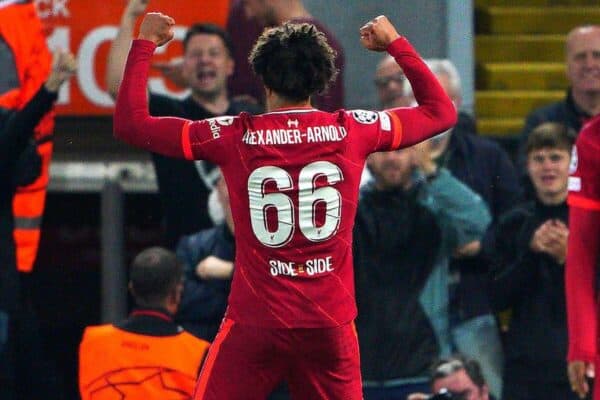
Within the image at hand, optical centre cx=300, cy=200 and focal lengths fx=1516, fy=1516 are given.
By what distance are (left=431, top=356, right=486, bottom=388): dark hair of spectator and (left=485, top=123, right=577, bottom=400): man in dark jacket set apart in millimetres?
451

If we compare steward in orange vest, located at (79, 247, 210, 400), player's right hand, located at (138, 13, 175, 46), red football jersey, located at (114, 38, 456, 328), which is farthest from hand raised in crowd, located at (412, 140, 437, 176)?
player's right hand, located at (138, 13, 175, 46)

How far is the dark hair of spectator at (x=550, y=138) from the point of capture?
23.6ft

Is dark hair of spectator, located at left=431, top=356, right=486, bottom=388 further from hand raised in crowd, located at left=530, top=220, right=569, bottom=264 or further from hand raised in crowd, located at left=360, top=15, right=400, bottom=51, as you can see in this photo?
hand raised in crowd, located at left=360, top=15, right=400, bottom=51

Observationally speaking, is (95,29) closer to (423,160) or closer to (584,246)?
(423,160)

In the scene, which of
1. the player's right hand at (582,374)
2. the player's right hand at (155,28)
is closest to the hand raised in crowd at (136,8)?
the player's right hand at (155,28)

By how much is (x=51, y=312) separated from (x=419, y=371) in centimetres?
341

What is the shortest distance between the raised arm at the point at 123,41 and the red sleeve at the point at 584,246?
7.17ft

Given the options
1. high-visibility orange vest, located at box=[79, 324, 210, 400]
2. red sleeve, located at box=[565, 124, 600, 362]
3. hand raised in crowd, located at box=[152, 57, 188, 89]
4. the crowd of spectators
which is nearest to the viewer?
red sleeve, located at box=[565, 124, 600, 362]

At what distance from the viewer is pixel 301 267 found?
16.0 ft

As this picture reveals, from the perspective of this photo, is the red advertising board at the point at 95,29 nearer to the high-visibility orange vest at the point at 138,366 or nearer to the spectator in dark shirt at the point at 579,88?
the spectator in dark shirt at the point at 579,88

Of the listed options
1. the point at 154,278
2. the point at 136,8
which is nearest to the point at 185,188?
the point at 136,8

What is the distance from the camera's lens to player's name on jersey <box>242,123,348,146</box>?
486 centimetres

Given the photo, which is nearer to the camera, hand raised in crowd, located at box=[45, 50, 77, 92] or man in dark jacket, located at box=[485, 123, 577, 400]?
man in dark jacket, located at box=[485, 123, 577, 400]

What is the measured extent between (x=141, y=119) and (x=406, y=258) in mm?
2528
